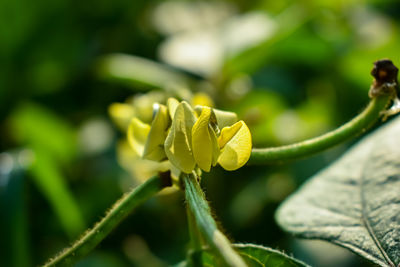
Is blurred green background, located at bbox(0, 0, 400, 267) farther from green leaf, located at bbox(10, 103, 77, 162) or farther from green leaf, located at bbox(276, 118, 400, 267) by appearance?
green leaf, located at bbox(276, 118, 400, 267)

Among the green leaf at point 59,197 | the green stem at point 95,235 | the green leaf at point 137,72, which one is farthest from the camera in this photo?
the green leaf at point 137,72

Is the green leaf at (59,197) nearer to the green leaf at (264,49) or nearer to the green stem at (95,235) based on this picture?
the green leaf at (264,49)

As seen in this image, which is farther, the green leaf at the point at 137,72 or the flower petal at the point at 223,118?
the green leaf at the point at 137,72

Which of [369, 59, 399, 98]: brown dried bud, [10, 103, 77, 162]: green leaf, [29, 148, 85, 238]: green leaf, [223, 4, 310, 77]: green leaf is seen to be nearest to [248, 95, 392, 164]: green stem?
[369, 59, 399, 98]: brown dried bud

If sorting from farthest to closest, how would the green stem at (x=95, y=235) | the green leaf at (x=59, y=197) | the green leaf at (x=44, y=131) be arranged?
the green leaf at (x=44, y=131) < the green leaf at (x=59, y=197) < the green stem at (x=95, y=235)

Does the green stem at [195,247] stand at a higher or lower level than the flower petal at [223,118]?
lower

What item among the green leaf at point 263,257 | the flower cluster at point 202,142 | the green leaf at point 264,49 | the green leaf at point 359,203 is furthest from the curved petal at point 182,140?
the green leaf at point 264,49
